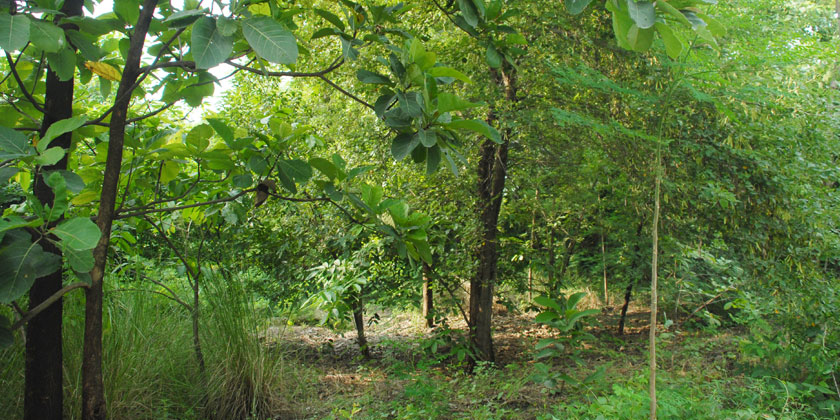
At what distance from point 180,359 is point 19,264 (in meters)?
2.35

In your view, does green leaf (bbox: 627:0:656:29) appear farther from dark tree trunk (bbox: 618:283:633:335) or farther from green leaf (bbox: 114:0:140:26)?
dark tree trunk (bbox: 618:283:633:335)

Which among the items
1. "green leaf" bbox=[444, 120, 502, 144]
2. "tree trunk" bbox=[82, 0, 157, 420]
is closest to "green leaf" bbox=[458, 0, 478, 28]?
"green leaf" bbox=[444, 120, 502, 144]

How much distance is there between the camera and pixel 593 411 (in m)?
2.24

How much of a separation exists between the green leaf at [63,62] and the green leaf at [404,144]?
2.68 feet

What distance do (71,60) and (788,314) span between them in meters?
3.81

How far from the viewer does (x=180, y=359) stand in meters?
2.94

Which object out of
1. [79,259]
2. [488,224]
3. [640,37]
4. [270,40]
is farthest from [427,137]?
[488,224]

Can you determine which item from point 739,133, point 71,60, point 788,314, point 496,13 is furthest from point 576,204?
point 71,60

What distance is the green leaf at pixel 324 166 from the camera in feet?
4.38

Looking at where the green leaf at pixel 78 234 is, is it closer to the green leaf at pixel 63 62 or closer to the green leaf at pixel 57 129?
the green leaf at pixel 57 129

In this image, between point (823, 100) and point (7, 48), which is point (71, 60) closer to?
point (7, 48)

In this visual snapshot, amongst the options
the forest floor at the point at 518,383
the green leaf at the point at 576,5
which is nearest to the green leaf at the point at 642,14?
the green leaf at the point at 576,5

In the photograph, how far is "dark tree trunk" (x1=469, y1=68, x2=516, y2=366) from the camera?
399 cm

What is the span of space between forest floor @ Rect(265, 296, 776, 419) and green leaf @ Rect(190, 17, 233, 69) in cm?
210
